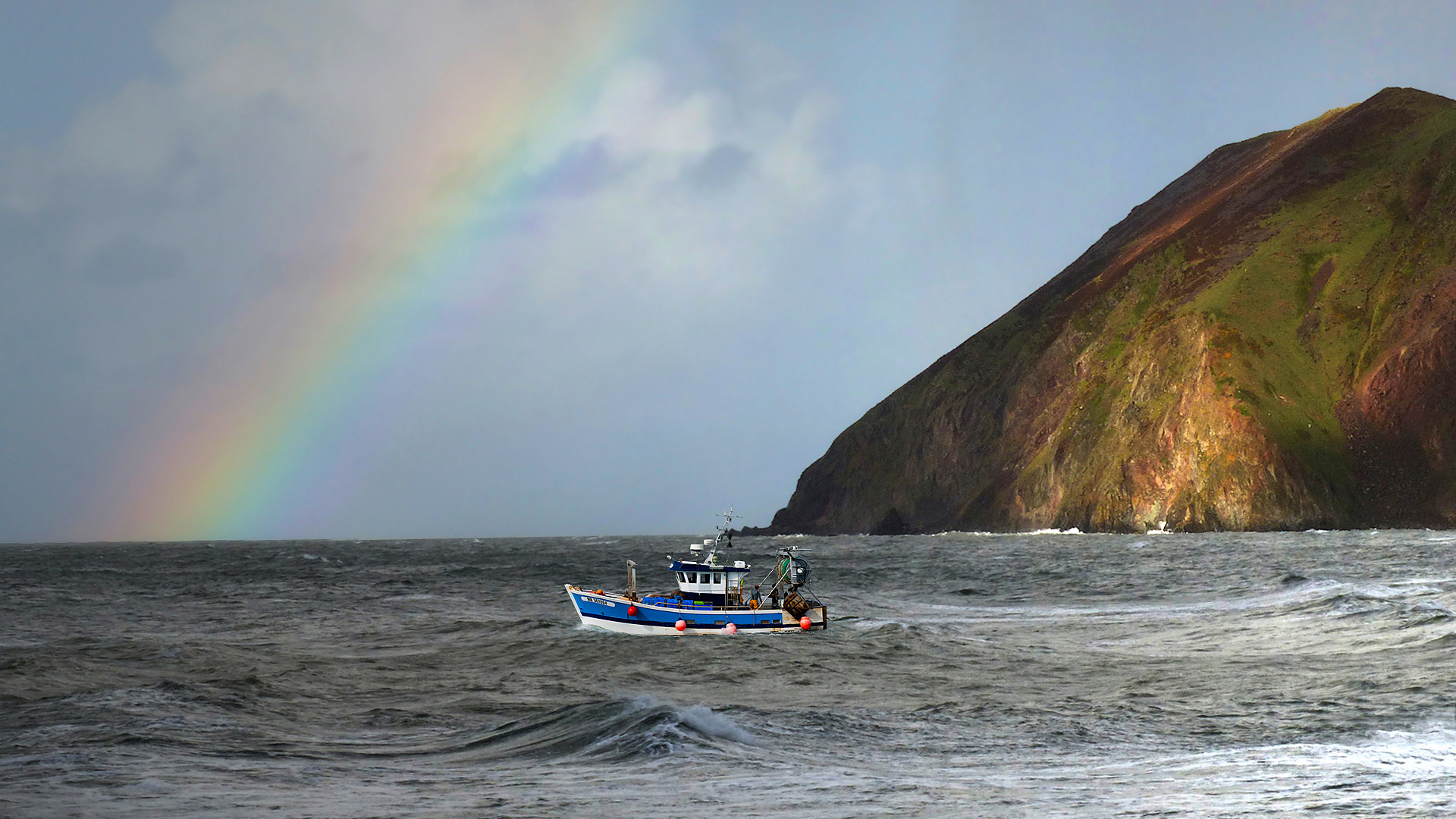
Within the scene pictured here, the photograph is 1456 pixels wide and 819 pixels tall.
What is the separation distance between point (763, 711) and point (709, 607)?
24.7 metres

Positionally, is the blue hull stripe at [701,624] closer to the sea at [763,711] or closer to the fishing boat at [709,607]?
the fishing boat at [709,607]

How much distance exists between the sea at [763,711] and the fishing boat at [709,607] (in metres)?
1.55

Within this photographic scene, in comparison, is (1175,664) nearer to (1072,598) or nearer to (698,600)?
(698,600)

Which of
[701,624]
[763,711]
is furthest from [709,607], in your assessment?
[763,711]

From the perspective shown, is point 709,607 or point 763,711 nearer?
point 763,711

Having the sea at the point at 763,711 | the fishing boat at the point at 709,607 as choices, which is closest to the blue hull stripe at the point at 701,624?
the fishing boat at the point at 709,607

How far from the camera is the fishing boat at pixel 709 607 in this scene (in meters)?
52.8

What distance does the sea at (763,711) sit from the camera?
1864 centimetres

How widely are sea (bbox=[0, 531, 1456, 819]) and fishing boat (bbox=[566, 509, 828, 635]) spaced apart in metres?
1.55

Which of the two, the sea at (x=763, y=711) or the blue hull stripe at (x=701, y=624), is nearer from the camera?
the sea at (x=763, y=711)

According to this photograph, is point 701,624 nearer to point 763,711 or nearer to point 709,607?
point 709,607

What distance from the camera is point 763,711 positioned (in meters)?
29.0

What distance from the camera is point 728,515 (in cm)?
5656

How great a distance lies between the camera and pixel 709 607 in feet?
176
